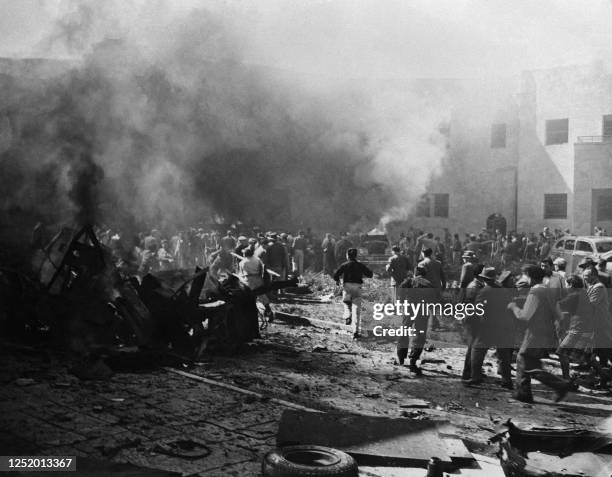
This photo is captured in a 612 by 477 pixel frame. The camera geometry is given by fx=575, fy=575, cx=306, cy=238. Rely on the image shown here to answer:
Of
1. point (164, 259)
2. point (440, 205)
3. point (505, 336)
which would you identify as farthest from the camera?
point (440, 205)

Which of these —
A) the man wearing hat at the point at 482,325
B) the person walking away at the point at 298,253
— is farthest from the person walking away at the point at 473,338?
the person walking away at the point at 298,253

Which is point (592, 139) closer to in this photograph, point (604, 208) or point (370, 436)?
point (604, 208)

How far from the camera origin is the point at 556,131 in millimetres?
28578

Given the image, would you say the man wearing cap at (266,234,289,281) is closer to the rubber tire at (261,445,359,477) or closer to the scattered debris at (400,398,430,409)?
the scattered debris at (400,398,430,409)

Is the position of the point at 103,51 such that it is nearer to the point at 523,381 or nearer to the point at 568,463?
the point at 523,381

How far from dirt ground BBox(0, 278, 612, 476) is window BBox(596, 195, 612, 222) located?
20149mm

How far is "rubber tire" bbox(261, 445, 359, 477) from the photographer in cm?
458

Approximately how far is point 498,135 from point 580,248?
13.0 metres

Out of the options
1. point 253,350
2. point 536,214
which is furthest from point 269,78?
point 253,350

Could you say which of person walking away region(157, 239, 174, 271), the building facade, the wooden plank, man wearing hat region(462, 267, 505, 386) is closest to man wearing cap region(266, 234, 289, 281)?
person walking away region(157, 239, 174, 271)

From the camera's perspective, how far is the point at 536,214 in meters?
28.9

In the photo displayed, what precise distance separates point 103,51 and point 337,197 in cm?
1977

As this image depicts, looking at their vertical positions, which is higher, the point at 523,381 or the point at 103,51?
the point at 103,51

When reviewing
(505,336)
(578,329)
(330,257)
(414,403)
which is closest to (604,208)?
(330,257)
